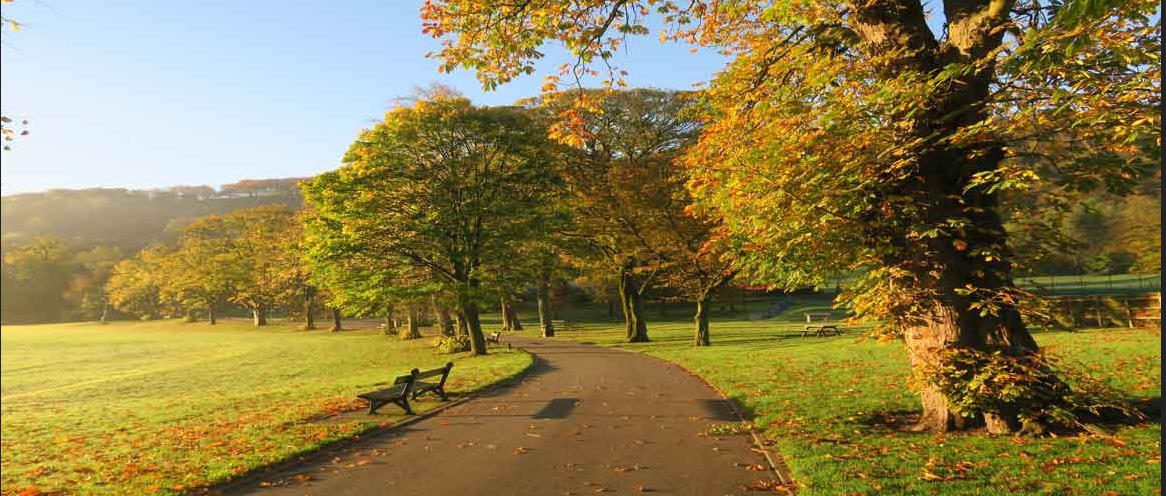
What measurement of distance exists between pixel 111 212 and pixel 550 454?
8461 inches

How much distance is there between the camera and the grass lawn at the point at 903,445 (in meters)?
5.89

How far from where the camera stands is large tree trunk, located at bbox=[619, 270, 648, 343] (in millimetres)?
29500

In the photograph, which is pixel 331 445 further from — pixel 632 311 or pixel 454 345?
pixel 632 311

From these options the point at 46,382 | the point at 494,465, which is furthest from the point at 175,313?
the point at 494,465

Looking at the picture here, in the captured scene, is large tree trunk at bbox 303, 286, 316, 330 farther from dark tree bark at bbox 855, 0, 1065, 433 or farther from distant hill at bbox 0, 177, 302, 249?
distant hill at bbox 0, 177, 302, 249

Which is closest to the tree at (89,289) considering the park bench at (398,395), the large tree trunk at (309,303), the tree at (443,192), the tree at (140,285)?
the tree at (140,285)

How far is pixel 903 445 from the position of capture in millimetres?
7551

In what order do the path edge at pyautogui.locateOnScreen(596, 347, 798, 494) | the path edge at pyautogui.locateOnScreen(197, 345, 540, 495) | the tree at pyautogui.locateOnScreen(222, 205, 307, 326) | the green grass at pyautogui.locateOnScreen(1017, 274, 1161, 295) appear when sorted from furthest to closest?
the green grass at pyautogui.locateOnScreen(1017, 274, 1161, 295) < the tree at pyautogui.locateOnScreen(222, 205, 307, 326) < the path edge at pyautogui.locateOnScreen(197, 345, 540, 495) < the path edge at pyautogui.locateOnScreen(596, 347, 798, 494)

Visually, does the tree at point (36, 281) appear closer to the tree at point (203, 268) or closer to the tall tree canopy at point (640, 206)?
the tree at point (203, 268)

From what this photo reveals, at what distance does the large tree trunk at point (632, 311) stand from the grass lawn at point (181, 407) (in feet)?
25.3

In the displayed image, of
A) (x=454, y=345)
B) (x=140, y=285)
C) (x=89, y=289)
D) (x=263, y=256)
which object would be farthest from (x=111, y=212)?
(x=454, y=345)

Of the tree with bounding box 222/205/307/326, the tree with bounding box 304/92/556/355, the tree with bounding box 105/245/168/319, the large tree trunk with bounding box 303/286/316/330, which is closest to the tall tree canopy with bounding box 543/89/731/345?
the tree with bounding box 304/92/556/355

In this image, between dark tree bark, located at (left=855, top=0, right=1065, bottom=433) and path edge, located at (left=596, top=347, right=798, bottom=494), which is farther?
dark tree bark, located at (left=855, top=0, right=1065, bottom=433)

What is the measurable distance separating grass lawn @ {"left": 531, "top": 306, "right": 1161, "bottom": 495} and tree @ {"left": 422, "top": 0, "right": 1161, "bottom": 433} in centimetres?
66
